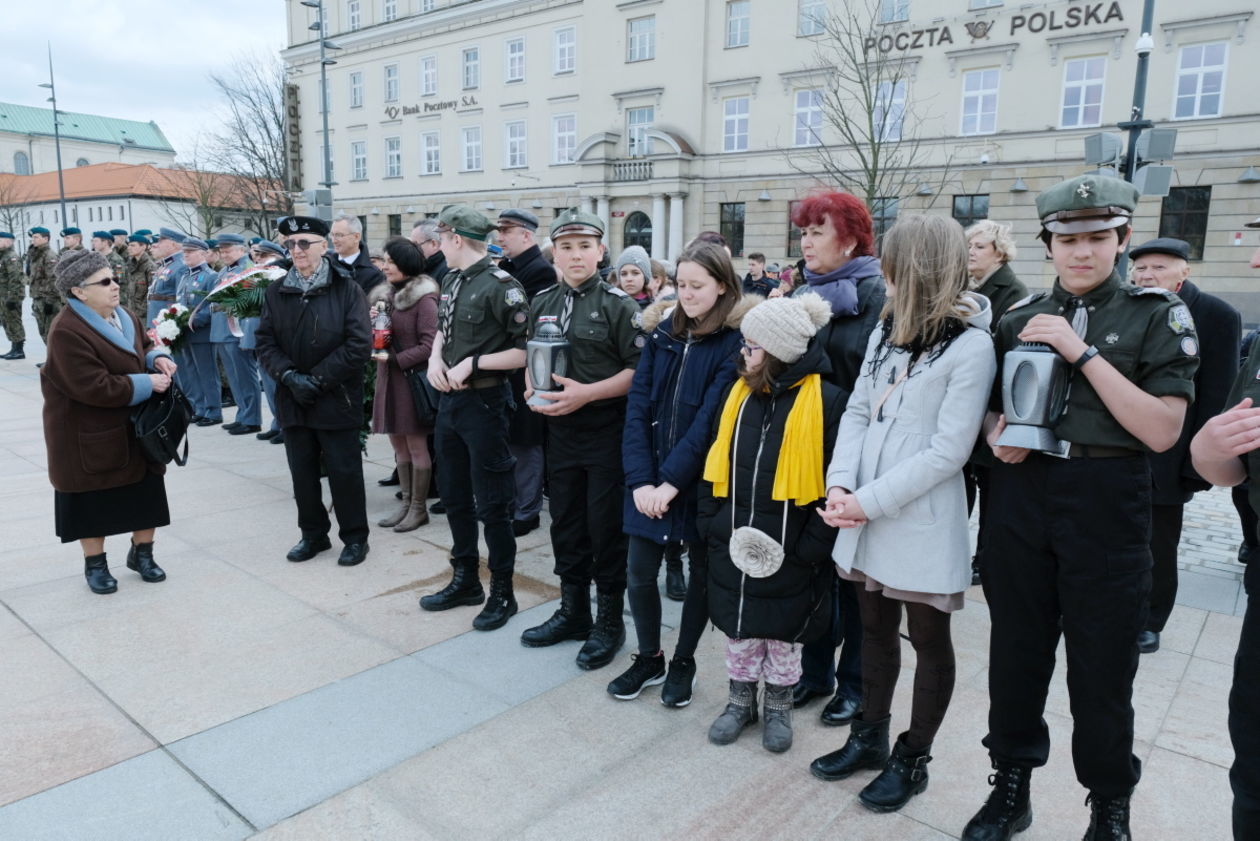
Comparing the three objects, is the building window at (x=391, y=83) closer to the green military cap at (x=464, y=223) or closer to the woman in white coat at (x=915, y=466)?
the green military cap at (x=464, y=223)

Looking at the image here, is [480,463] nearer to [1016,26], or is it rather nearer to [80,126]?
[1016,26]

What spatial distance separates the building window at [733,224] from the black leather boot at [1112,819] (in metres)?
26.8

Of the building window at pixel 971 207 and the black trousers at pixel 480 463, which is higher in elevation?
the building window at pixel 971 207

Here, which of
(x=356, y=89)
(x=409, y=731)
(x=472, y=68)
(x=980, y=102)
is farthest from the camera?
(x=356, y=89)

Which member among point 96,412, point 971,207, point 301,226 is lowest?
point 96,412

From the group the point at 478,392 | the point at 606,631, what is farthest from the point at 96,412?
the point at 606,631

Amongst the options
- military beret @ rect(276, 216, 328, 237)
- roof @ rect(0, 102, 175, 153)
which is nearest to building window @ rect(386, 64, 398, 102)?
military beret @ rect(276, 216, 328, 237)

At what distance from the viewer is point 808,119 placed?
2641 centimetres

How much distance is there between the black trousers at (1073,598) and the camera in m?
2.41

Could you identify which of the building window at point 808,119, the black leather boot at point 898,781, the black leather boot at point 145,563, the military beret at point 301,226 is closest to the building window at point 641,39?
the building window at point 808,119

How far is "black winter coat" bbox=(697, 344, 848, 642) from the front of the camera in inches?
122

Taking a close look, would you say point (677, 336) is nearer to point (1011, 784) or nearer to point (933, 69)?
point (1011, 784)

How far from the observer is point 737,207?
93.7 feet

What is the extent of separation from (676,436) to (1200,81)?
23.9m
